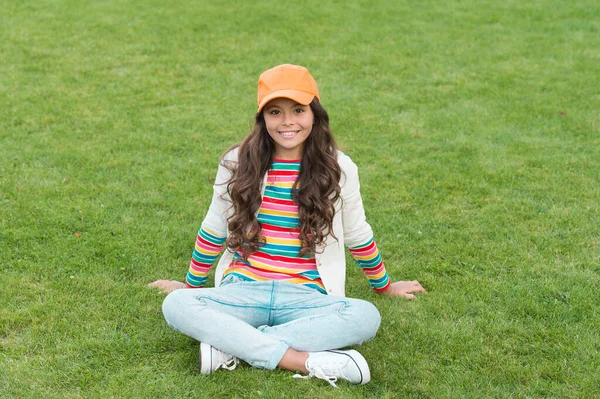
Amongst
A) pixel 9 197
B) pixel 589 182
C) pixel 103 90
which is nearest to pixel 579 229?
pixel 589 182

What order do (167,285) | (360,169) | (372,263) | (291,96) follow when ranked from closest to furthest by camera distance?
(291,96) < (372,263) < (167,285) < (360,169)

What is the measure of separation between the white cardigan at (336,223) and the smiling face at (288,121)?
0.79ft

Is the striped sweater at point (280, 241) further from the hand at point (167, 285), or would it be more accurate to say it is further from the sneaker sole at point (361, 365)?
Answer: the hand at point (167, 285)

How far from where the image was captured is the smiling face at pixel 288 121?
378cm

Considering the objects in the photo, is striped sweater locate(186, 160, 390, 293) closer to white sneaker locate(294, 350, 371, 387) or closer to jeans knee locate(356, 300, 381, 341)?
jeans knee locate(356, 300, 381, 341)

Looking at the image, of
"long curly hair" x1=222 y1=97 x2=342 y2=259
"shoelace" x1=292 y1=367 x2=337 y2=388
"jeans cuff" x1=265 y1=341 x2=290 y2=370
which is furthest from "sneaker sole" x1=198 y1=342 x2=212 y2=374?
"long curly hair" x1=222 y1=97 x2=342 y2=259

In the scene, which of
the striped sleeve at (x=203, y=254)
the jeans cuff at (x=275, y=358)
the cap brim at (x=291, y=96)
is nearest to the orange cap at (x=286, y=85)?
the cap brim at (x=291, y=96)

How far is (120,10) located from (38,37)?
57.8 inches

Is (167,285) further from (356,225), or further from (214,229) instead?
(356,225)

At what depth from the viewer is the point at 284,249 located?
392cm

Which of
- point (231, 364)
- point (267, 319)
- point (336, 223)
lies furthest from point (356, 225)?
point (231, 364)

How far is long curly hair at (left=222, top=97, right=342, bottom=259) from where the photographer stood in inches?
151

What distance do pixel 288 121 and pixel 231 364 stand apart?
3.94 ft

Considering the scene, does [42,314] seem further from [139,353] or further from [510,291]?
[510,291]
